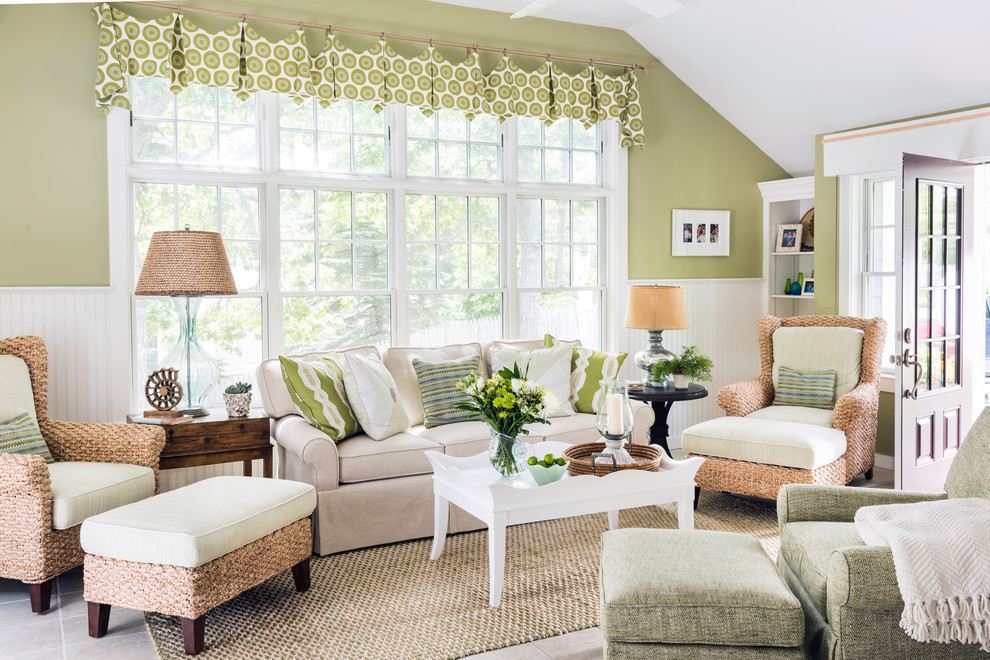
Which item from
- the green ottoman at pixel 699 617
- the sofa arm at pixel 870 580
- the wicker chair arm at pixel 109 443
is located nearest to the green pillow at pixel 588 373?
the wicker chair arm at pixel 109 443

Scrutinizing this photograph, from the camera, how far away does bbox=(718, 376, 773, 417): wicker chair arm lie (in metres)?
4.79

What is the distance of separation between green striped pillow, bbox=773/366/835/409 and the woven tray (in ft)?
5.81

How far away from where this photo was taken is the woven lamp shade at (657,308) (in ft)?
16.4

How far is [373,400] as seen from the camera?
13.7 feet

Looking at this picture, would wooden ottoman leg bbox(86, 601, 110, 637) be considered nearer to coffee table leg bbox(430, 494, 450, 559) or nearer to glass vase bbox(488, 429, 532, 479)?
coffee table leg bbox(430, 494, 450, 559)

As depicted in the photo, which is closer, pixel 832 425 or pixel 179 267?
pixel 179 267

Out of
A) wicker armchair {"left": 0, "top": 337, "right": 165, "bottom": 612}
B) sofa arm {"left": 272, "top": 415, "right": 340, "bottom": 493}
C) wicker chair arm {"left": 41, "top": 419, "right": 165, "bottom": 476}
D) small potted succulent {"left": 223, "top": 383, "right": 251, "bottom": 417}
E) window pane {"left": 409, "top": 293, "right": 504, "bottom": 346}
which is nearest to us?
wicker armchair {"left": 0, "top": 337, "right": 165, "bottom": 612}

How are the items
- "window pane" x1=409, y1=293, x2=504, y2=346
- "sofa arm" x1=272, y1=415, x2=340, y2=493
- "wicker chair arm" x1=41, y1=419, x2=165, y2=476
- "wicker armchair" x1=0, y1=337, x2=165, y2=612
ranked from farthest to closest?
"window pane" x1=409, y1=293, x2=504, y2=346 < "sofa arm" x1=272, y1=415, x2=340, y2=493 < "wicker chair arm" x1=41, y1=419, x2=165, y2=476 < "wicker armchair" x1=0, y1=337, x2=165, y2=612

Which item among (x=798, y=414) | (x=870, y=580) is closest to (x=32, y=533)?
(x=870, y=580)

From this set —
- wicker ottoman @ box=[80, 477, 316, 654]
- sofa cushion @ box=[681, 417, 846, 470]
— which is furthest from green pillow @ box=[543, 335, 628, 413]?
wicker ottoman @ box=[80, 477, 316, 654]

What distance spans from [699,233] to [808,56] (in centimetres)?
144

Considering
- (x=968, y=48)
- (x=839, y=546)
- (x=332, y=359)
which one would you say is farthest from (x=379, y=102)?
(x=839, y=546)

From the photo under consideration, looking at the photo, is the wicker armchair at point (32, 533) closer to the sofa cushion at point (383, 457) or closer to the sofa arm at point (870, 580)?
the sofa cushion at point (383, 457)

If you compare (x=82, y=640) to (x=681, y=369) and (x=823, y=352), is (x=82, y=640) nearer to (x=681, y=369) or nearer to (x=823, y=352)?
(x=681, y=369)
